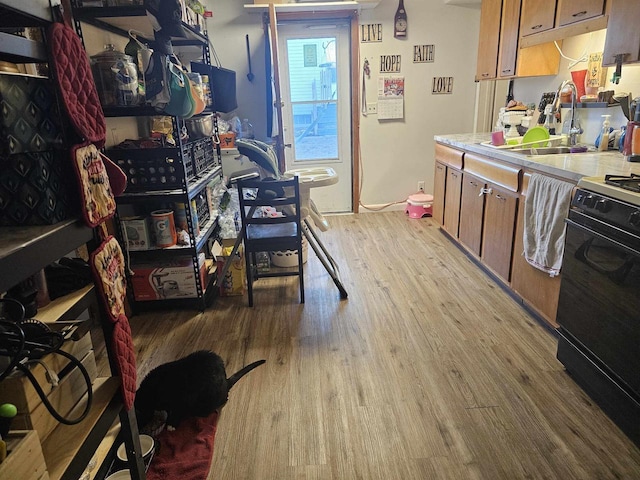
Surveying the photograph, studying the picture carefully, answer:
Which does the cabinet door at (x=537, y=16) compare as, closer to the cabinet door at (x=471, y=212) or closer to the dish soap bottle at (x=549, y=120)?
the dish soap bottle at (x=549, y=120)

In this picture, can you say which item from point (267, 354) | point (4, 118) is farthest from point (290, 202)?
point (4, 118)

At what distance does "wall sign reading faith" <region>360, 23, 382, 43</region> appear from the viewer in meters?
4.31

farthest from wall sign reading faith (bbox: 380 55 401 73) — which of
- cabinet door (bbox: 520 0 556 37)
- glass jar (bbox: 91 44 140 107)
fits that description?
glass jar (bbox: 91 44 140 107)

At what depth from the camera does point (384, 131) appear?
466 cm

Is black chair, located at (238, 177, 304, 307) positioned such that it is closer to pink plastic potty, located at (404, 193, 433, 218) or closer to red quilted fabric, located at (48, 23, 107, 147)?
red quilted fabric, located at (48, 23, 107, 147)

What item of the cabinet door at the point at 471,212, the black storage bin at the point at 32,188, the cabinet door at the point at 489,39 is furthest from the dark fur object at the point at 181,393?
the cabinet door at the point at 489,39

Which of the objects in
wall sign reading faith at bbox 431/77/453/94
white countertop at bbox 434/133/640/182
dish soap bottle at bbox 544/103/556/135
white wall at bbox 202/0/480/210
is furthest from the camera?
wall sign reading faith at bbox 431/77/453/94

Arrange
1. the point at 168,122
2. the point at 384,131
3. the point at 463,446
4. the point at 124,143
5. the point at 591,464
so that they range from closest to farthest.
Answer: the point at 591,464, the point at 463,446, the point at 124,143, the point at 168,122, the point at 384,131

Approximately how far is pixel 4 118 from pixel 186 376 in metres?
1.30

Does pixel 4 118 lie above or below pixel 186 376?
above

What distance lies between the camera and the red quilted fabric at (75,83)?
0.88 metres

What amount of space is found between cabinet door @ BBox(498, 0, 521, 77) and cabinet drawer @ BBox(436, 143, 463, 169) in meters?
0.71

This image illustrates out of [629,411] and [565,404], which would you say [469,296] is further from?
[629,411]

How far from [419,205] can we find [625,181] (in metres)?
2.85
